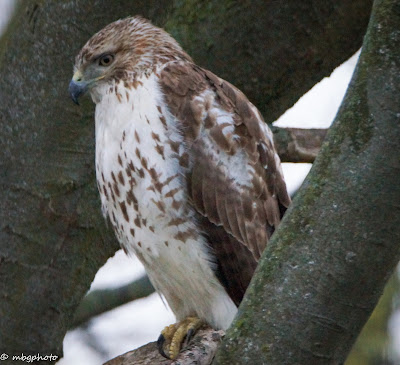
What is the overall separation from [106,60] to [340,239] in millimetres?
1918

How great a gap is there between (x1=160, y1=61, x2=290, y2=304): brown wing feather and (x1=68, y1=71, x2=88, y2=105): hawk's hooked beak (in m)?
0.34

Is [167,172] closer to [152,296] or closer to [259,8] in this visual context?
[259,8]

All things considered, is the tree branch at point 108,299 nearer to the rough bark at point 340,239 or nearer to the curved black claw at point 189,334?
the curved black claw at point 189,334

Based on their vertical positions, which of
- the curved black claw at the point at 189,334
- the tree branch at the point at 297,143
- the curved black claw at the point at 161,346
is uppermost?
the tree branch at the point at 297,143

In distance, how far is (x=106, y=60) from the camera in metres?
4.15

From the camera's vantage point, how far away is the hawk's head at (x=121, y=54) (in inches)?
157

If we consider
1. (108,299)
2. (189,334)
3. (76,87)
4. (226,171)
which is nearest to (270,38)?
(226,171)

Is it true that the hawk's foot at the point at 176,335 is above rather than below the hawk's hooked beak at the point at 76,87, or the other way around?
below

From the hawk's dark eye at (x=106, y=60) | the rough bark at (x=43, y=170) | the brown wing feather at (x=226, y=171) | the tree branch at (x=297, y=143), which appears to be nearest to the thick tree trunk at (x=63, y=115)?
the rough bark at (x=43, y=170)

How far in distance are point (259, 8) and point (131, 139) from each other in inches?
39.1

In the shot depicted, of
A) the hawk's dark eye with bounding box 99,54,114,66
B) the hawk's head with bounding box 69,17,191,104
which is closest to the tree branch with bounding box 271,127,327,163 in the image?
the hawk's head with bounding box 69,17,191,104

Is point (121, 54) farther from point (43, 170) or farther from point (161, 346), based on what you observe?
point (161, 346)

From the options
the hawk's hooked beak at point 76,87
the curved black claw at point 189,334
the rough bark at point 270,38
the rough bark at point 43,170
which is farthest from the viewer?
the rough bark at point 270,38

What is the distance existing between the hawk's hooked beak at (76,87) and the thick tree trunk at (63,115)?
0.16m
